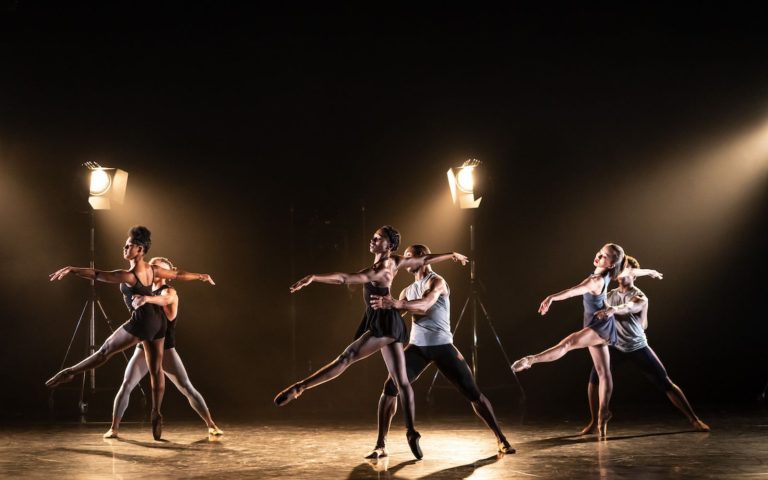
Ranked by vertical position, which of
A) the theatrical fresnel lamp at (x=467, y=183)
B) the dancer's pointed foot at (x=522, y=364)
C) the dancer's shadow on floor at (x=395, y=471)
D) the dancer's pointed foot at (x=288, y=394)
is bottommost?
the dancer's shadow on floor at (x=395, y=471)

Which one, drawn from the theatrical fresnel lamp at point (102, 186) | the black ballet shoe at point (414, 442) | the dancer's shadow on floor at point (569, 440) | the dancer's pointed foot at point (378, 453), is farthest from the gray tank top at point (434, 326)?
the theatrical fresnel lamp at point (102, 186)

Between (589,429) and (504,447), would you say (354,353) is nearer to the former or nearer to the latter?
(504,447)

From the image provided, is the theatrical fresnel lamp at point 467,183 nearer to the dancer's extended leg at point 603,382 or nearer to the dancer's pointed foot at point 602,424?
the dancer's extended leg at point 603,382

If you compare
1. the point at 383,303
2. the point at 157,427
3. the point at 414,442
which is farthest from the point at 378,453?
the point at 157,427

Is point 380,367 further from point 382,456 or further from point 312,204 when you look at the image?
point 382,456

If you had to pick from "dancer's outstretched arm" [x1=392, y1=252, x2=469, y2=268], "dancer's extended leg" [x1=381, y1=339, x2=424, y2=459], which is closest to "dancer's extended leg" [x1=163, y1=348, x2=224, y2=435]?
"dancer's extended leg" [x1=381, y1=339, x2=424, y2=459]

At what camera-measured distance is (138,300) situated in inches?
262

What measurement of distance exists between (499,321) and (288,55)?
11.9 ft

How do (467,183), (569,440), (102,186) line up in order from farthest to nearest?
1. (467,183)
2. (102,186)
3. (569,440)

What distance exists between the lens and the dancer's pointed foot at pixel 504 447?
595 centimetres

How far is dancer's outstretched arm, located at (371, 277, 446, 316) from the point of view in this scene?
5.59 m

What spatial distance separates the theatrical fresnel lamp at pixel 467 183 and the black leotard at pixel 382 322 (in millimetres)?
3175

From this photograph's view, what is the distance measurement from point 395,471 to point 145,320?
2360 mm

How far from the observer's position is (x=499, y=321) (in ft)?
31.6
